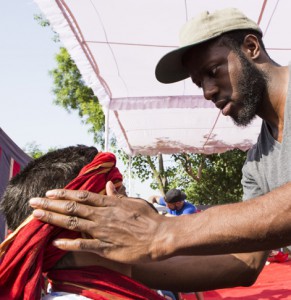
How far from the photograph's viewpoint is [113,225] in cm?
119

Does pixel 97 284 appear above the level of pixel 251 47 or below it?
below

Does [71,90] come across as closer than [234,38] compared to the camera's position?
No

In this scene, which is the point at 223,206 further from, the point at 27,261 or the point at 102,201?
the point at 27,261

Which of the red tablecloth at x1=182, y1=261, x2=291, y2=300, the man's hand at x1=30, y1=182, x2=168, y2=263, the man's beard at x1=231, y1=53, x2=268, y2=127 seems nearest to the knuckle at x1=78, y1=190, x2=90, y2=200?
the man's hand at x1=30, y1=182, x2=168, y2=263

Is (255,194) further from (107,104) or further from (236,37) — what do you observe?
(107,104)

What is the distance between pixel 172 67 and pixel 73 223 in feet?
4.55

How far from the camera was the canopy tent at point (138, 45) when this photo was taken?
4434 mm

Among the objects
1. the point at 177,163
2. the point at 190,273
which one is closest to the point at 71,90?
the point at 177,163

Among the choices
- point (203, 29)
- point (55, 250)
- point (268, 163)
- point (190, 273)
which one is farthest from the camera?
point (268, 163)

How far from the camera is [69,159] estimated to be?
66.0 inches

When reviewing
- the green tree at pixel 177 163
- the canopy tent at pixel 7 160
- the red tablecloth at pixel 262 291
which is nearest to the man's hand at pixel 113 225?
the canopy tent at pixel 7 160

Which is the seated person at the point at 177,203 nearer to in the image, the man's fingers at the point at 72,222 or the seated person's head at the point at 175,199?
the seated person's head at the point at 175,199

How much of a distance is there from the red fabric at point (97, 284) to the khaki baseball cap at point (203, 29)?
1134 mm

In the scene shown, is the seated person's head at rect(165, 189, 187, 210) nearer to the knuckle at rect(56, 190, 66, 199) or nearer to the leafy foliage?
the knuckle at rect(56, 190, 66, 199)
